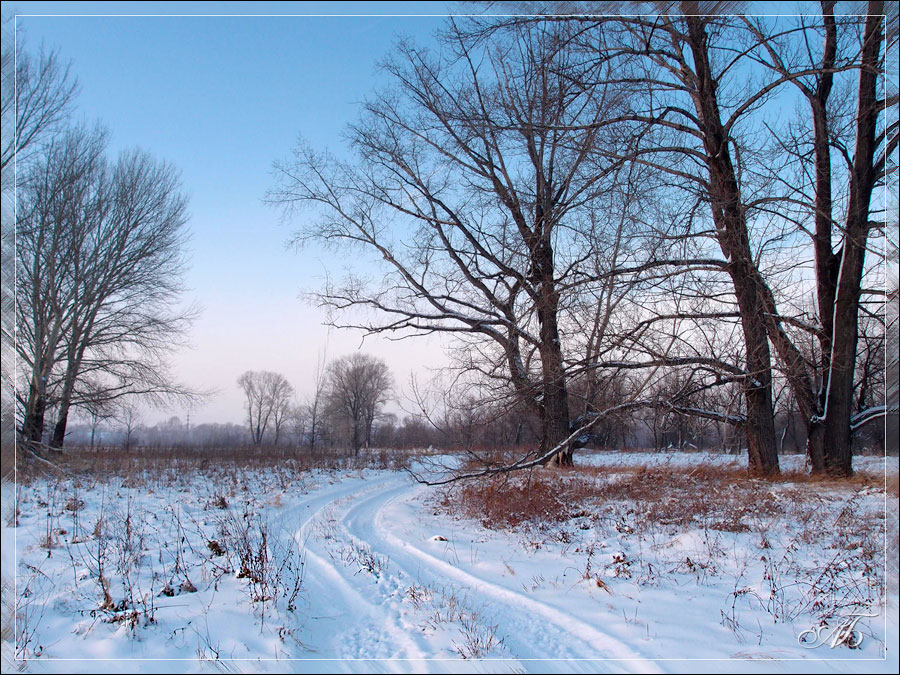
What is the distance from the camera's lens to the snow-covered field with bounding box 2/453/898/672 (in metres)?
3.18

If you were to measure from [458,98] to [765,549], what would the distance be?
9.10m

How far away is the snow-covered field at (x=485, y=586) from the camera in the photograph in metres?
3.18

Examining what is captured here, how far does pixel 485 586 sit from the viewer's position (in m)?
4.69

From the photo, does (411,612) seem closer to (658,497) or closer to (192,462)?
(658,497)

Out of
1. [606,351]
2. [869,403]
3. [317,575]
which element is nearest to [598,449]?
[869,403]

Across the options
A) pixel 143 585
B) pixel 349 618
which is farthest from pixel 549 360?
pixel 143 585

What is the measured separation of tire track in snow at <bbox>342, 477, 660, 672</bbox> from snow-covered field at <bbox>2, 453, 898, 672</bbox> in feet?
0.06

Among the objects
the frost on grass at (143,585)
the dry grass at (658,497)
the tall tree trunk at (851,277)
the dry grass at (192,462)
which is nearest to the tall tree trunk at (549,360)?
the dry grass at (658,497)

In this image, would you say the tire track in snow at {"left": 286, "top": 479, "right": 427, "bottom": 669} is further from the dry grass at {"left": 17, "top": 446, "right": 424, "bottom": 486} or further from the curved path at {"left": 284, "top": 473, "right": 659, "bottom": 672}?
the dry grass at {"left": 17, "top": 446, "right": 424, "bottom": 486}

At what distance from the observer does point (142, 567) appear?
16.1 ft

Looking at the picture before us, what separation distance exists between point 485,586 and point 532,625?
1.01 meters

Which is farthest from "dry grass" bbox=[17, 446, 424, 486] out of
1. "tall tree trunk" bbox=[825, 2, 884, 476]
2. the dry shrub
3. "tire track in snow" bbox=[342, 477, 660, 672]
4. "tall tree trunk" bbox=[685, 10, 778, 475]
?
"tall tree trunk" bbox=[825, 2, 884, 476]

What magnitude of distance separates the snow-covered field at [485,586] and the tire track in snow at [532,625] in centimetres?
2

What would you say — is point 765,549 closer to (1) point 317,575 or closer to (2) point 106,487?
(1) point 317,575
